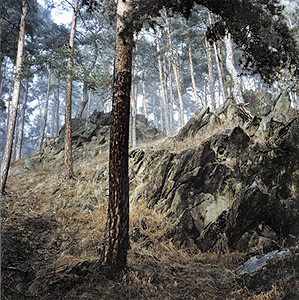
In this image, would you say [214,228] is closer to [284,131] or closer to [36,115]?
[284,131]

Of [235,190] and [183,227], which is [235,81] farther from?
[183,227]

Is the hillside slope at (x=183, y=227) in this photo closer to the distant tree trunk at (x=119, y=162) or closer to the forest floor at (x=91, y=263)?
the forest floor at (x=91, y=263)

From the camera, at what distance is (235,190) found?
5473 millimetres

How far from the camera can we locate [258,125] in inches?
273

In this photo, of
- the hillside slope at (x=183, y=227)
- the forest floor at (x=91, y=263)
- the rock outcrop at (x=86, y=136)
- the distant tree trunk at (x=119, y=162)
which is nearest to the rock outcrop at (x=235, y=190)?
the hillside slope at (x=183, y=227)

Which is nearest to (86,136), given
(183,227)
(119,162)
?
(183,227)

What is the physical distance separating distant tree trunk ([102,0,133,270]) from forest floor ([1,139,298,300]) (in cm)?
41

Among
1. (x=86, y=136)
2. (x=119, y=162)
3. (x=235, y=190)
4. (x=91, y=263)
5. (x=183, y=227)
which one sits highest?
(x=86, y=136)

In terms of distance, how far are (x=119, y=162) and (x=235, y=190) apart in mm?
3427

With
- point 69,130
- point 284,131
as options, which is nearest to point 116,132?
point 284,131

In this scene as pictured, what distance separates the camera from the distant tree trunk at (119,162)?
12.2ft

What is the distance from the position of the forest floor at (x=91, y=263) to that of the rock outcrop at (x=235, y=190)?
0.40 meters

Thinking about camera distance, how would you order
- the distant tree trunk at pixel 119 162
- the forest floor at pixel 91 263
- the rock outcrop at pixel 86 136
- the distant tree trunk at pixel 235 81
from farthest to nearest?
1. the rock outcrop at pixel 86 136
2. the distant tree trunk at pixel 235 81
3. the distant tree trunk at pixel 119 162
4. the forest floor at pixel 91 263

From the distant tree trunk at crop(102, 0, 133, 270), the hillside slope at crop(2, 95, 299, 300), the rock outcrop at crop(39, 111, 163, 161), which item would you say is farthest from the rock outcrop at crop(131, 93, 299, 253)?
the rock outcrop at crop(39, 111, 163, 161)
